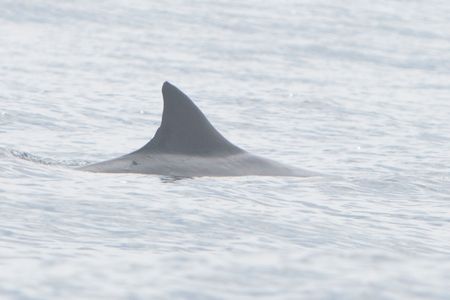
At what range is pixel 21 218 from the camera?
10.5 meters

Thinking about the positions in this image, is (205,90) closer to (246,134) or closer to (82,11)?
(246,134)

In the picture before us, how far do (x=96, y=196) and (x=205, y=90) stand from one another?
12762 mm

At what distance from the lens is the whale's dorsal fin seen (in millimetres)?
13559

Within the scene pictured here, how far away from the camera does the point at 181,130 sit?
13.6 metres

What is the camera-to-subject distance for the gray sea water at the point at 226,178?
8617 mm

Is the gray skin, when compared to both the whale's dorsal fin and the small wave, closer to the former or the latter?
the whale's dorsal fin

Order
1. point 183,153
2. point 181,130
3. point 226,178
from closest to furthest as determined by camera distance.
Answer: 1. point 226,178
2. point 181,130
3. point 183,153

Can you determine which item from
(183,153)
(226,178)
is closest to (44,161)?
(183,153)

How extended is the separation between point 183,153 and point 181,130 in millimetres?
277

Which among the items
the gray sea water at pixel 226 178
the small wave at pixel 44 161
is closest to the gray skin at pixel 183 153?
the gray sea water at pixel 226 178

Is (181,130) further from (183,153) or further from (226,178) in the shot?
(226,178)

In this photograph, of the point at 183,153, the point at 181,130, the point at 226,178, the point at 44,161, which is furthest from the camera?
the point at 44,161

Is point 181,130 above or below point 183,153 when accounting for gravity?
above

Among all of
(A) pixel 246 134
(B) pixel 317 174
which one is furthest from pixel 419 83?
(B) pixel 317 174
